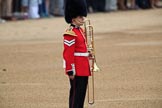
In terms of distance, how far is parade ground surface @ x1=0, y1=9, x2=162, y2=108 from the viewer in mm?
9016

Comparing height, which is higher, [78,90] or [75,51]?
[75,51]

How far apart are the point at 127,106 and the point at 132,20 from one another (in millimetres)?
12714

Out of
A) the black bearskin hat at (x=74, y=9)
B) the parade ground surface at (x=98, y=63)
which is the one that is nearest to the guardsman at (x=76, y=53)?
the black bearskin hat at (x=74, y=9)

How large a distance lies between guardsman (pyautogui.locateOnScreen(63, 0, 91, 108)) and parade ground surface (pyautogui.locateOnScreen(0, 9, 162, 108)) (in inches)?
55.2

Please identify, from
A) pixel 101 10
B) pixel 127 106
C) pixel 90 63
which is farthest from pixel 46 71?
pixel 101 10

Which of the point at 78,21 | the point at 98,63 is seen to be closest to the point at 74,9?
the point at 78,21

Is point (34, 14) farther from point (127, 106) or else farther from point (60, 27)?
point (127, 106)

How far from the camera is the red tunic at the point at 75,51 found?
270 inches

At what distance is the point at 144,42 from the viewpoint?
603 inches

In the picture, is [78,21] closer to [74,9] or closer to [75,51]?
[74,9]

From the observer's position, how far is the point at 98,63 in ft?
39.9

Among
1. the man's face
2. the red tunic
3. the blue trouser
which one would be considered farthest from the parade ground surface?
the man's face

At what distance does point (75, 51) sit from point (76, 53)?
0.04 m

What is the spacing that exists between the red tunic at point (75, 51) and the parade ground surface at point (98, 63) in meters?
1.52
